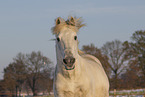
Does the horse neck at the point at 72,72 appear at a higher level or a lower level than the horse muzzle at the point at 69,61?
lower

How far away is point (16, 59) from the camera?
171 feet

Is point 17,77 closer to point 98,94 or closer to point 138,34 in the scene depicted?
point 138,34

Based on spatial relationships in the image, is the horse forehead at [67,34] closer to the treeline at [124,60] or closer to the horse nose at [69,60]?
the horse nose at [69,60]

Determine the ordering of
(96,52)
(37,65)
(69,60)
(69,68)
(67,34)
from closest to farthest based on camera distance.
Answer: (69,60)
(69,68)
(67,34)
(96,52)
(37,65)

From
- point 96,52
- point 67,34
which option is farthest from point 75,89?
point 96,52

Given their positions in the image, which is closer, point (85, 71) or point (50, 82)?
point (85, 71)

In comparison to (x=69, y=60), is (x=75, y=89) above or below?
below

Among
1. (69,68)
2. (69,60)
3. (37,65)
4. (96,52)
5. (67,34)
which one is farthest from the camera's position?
(37,65)

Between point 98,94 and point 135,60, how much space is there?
39.7 metres

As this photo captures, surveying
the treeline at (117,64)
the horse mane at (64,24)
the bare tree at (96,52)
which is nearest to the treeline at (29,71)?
the treeline at (117,64)

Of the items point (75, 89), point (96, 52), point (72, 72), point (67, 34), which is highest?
point (96, 52)

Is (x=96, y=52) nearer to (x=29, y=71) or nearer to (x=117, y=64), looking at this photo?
(x=117, y=64)

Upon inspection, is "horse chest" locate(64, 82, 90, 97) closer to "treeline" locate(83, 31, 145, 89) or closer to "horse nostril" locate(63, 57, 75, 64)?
"horse nostril" locate(63, 57, 75, 64)

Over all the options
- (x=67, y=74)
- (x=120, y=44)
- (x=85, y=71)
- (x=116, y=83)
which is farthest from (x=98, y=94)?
(x=120, y=44)
